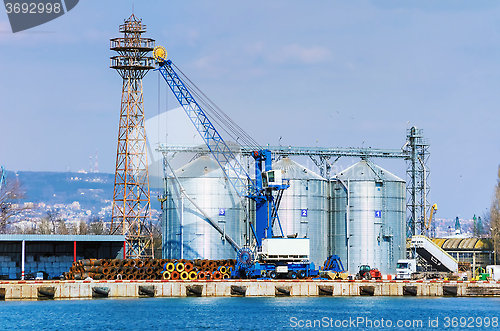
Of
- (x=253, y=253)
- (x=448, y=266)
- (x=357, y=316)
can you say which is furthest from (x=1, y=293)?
(x=448, y=266)

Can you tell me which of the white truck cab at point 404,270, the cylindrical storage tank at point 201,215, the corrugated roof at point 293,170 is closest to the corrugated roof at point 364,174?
the corrugated roof at point 293,170

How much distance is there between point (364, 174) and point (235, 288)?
3120cm

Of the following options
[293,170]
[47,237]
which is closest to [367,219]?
[293,170]

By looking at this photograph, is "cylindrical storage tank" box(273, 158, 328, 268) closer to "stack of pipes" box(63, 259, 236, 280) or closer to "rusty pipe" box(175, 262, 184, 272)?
"stack of pipes" box(63, 259, 236, 280)

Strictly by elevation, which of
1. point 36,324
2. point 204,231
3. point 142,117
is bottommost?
point 36,324

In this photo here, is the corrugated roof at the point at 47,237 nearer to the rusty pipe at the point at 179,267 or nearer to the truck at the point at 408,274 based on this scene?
the rusty pipe at the point at 179,267

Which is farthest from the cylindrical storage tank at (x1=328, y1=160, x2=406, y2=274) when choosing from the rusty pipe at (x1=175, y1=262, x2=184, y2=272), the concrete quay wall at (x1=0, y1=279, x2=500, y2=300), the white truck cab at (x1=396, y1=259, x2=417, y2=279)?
the rusty pipe at (x1=175, y1=262, x2=184, y2=272)

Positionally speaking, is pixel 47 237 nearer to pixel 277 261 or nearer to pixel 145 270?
pixel 145 270

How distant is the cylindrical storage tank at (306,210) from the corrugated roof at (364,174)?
3.31m

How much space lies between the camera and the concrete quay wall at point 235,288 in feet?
230

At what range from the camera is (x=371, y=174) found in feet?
321

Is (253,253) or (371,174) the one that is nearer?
(253,253)

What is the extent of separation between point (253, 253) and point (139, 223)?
1842 cm

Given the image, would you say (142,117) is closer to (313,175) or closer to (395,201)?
(313,175)
